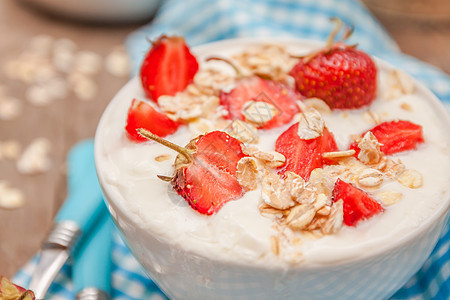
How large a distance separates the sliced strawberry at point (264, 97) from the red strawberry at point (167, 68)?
0.27ft

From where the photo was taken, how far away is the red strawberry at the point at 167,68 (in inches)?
33.4

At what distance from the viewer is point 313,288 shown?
1.97 ft

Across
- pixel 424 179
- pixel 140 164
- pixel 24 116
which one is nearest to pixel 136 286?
pixel 140 164

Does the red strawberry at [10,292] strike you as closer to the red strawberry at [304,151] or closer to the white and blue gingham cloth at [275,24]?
the red strawberry at [304,151]

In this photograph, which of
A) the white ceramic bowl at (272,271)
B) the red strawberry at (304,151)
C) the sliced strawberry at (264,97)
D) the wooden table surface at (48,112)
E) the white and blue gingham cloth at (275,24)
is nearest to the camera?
the white ceramic bowl at (272,271)

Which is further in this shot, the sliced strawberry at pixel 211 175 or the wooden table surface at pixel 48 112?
the wooden table surface at pixel 48 112

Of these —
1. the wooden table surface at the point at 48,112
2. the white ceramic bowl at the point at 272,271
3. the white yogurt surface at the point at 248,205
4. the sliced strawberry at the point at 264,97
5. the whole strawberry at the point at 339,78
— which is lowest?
the wooden table surface at the point at 48,112

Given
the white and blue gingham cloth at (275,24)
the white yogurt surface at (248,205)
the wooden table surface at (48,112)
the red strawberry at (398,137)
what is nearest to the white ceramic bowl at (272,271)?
the white yogurt surface at (248,205)

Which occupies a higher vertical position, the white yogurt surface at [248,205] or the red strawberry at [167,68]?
the red strawberry at [167,68]

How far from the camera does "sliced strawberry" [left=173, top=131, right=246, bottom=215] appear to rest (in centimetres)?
63

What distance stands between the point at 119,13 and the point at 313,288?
4.48 ft

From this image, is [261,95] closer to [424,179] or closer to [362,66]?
[362,66]

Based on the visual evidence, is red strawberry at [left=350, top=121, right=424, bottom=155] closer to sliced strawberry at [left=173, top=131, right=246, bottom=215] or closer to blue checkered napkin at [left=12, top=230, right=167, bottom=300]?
sliced strawberry at [left=173, top=131, right=246, bottom=215]

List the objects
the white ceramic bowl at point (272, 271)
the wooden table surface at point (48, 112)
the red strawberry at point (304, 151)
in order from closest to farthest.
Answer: the white ceramic bowl at point (272, 271) < the red strawberry at point (304, 151) < the wooden table surface at point (48, 112)
